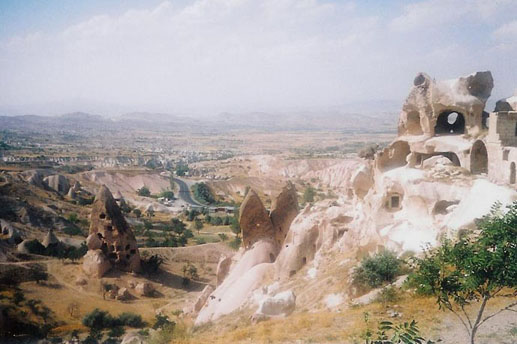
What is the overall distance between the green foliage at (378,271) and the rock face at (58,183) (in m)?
56.3

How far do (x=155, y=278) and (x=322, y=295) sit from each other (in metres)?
16.7

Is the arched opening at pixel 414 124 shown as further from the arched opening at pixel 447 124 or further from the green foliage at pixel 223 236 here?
the green foliage at pixel 223 236

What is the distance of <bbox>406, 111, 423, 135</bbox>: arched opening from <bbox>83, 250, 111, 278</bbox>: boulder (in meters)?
19.2

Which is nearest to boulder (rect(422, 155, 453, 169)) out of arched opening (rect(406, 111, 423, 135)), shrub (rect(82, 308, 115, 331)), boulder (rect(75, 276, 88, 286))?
arched opening (rect(406, 111, 423, 135))

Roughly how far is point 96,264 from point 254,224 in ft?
34.0

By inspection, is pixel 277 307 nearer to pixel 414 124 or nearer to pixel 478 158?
pixel 478 158

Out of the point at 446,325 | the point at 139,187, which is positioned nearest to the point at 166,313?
the point at 446,325

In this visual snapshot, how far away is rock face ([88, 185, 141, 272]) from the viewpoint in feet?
87.1

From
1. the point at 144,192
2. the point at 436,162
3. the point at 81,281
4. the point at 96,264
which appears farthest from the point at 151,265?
the point at 144,192

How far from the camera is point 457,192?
14477mm

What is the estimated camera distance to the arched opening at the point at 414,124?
64.5 ft

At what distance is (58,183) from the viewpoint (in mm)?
61719

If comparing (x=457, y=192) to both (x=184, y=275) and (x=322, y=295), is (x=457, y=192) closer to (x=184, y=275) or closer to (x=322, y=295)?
(x=322, y=295)

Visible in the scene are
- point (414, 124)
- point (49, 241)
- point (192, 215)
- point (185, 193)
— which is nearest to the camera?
point (414, 124)
